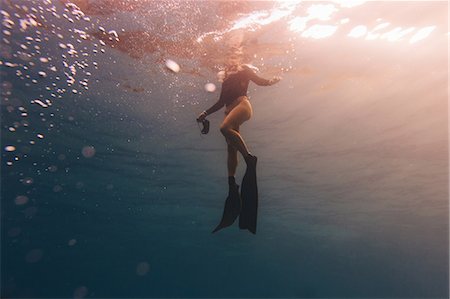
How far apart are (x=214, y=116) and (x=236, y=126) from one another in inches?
356

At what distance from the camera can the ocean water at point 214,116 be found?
10.6 meters

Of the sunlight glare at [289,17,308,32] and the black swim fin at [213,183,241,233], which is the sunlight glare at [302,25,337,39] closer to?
the sunlight glare at [289,17,308,32]

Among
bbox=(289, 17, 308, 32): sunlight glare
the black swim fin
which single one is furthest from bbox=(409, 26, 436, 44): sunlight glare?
the black swim fin

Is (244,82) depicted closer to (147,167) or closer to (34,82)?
(34,82)

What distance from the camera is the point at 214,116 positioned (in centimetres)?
1583

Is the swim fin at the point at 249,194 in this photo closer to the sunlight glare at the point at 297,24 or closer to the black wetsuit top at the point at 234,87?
the black wetsuit top at the point at 234,87

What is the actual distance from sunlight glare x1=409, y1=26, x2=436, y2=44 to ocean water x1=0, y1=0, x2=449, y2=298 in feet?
0.12

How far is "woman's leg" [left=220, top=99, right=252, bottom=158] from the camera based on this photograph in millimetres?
6531

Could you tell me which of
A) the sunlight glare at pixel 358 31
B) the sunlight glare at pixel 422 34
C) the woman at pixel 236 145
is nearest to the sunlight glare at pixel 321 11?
the sunlight glare at pixel 358 31

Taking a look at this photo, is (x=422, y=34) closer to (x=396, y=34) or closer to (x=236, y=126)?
(x=396, y=34)

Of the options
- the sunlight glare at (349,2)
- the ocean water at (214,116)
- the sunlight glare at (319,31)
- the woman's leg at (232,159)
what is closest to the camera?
the woman's leg at (232,159)

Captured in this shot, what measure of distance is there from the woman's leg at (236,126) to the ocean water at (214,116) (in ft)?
13.4

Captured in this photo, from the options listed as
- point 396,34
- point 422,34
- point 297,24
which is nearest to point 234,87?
point 297,24

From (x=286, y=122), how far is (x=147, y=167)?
11.4m
